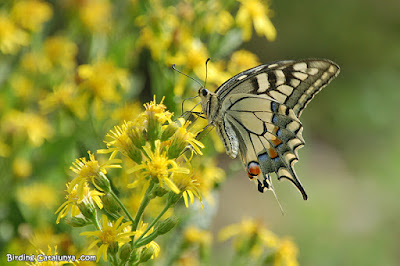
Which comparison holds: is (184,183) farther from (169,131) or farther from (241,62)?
(241,62)

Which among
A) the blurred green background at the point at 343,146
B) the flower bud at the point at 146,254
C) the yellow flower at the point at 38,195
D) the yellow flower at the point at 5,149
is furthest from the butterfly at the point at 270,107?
the blurred green background at the point at 343,146

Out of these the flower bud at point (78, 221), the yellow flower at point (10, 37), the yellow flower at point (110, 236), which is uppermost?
the yellow flower at point (10, 37)

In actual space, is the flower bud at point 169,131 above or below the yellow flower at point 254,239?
Result: above

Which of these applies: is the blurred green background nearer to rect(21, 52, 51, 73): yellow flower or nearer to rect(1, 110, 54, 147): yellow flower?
rect(1, 110, 54, 147): yellow flower

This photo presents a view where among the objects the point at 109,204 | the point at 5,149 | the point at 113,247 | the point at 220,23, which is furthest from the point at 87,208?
the point at 220,23

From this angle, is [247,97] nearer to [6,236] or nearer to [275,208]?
[6,236]

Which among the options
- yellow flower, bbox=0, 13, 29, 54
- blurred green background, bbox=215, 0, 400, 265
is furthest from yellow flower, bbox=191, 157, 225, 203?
blurred green background, bbox=215, 0, 400, 265

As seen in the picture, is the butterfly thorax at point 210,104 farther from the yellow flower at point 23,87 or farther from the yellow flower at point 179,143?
the yellow flower at point 23,87

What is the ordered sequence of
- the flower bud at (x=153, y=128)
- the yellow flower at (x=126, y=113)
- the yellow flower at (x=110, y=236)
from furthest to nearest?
1. the yellow flower at (x=126, y=113)
2. the flower bud at (x=153, y=128)
3. the yellow flower at (x=110, y=236)
